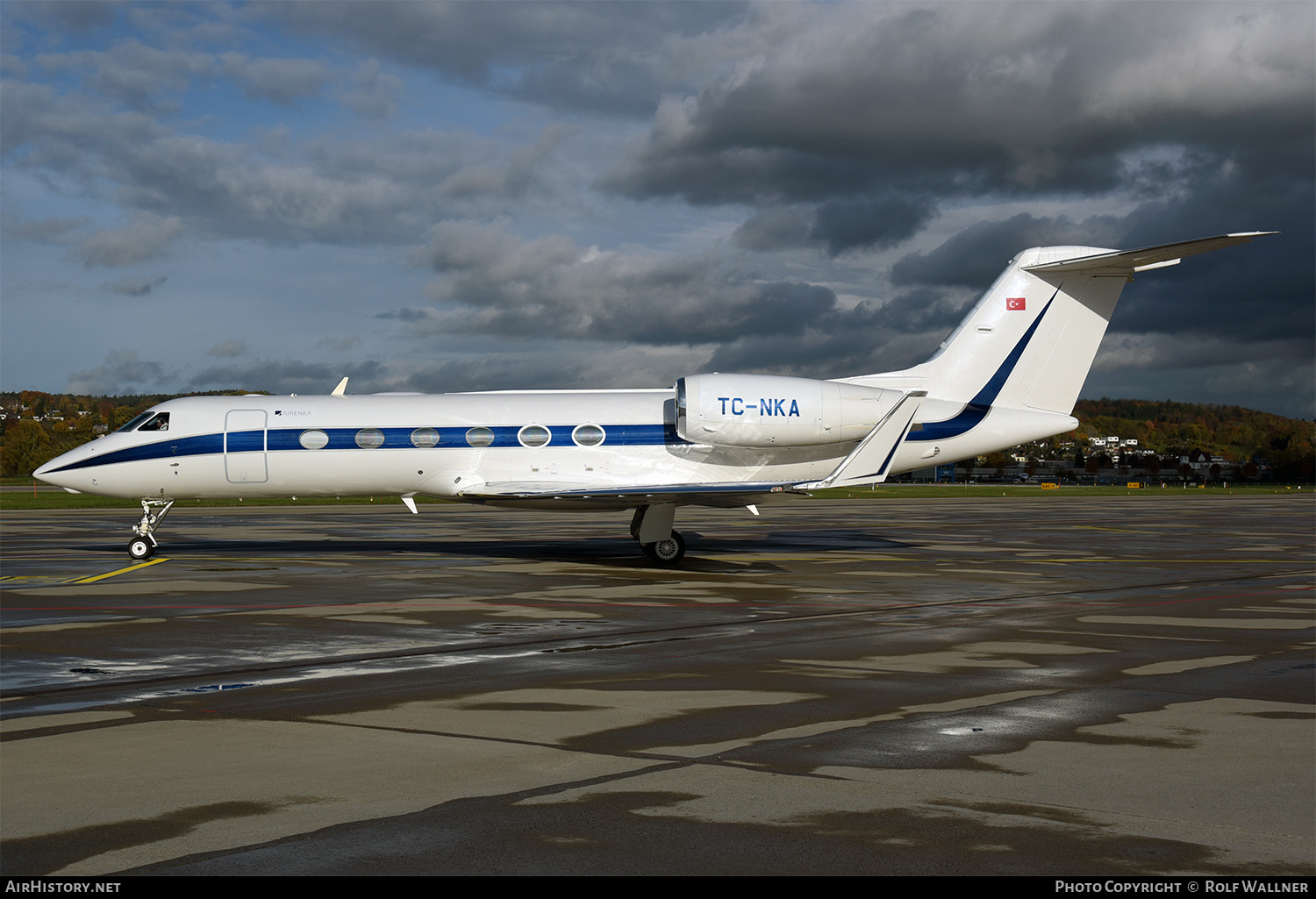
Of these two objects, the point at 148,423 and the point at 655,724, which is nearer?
the point at 655,724

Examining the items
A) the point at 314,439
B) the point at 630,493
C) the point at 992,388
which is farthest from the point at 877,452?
the point at 314,439

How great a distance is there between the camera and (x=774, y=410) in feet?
70.5

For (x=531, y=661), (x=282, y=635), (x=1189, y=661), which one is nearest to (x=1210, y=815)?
(x=1189, y=661)

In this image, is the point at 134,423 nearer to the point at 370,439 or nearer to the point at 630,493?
the point at 370,439

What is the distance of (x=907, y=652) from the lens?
38.2 feet

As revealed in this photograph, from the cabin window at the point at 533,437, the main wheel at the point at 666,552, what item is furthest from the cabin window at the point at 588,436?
the main wheel at the point at 666,552

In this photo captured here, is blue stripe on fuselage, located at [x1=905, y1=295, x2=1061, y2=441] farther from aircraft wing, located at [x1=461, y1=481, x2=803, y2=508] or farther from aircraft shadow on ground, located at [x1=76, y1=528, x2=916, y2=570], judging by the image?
aircraft wing, located at [x1=461, y1=481, x2=803, y2=508]

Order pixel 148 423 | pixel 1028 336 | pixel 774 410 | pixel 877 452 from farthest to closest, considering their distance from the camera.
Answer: pixel 1028 336
pixel 148 423
pixel 774 410
pixel 877 452

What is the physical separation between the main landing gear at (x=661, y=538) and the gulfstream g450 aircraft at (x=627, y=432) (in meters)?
0.03

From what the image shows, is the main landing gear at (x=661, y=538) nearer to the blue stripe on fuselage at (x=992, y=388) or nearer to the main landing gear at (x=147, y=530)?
the blue stripe on fuselage at (x=992, y=388)

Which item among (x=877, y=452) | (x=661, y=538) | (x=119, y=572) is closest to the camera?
(x=877, y=452)

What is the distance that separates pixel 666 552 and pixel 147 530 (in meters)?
10.8

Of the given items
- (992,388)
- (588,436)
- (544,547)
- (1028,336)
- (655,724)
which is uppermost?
(1028,336)

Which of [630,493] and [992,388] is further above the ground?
[992,388]
